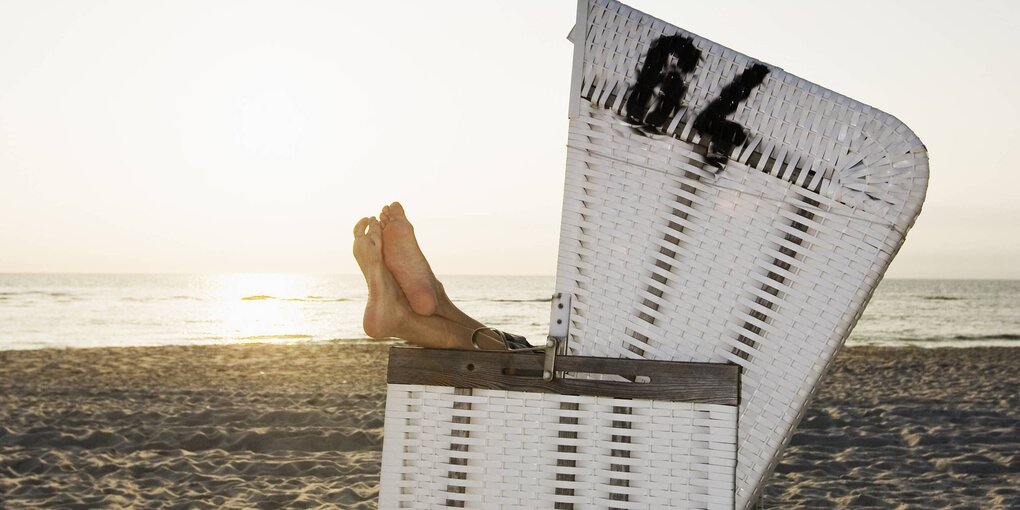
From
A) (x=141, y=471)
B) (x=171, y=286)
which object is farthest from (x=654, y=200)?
(x=171, y=286)

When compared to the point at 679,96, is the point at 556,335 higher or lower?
lower

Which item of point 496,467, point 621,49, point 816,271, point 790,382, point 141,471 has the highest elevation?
point 621,49

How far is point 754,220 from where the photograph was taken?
4.07ft

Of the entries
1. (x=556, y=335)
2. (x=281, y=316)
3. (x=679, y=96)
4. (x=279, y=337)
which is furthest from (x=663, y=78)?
(x=281, y=316)

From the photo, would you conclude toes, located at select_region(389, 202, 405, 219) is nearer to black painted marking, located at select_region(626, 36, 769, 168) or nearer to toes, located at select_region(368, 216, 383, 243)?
toes, located at select_region(368, 216, 383, 243)

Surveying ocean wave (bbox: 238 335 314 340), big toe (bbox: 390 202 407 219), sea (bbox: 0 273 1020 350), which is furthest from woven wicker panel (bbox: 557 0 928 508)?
ocean wave (bbox: 238 335 314 340)

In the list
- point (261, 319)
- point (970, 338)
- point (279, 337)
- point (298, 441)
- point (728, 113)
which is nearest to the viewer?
point (728, 113)

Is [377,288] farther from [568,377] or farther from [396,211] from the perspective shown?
[568,377]

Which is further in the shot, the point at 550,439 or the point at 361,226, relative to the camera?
the point at 361,226

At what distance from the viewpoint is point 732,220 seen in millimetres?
1245

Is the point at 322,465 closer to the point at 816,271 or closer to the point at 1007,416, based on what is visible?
the point at 816,271

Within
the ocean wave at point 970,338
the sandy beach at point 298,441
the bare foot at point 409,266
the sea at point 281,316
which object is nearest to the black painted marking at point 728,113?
the bare foot at point 409,266

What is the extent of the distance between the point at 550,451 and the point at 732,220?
17.1 inches

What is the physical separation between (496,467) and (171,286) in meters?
31.4
